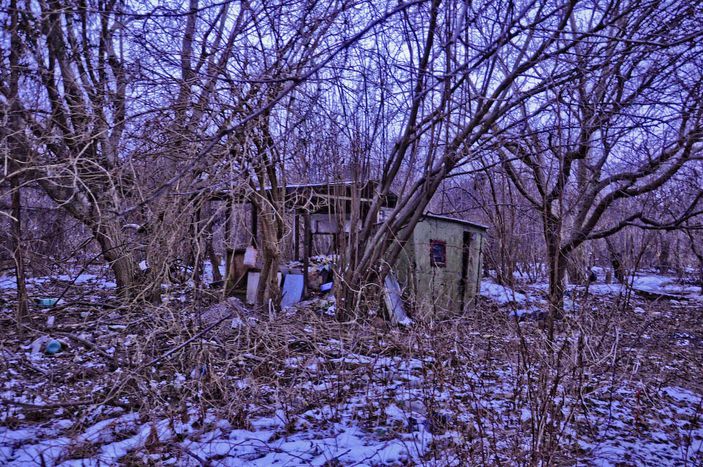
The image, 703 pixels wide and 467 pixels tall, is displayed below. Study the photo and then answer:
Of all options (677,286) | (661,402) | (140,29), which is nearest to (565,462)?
(661,402)

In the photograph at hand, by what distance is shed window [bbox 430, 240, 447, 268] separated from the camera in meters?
8.59

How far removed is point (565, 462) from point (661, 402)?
5.98 ft

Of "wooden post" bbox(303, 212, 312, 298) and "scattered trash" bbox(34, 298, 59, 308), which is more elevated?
"wooden post" bbox(303, 212, 312, 298)

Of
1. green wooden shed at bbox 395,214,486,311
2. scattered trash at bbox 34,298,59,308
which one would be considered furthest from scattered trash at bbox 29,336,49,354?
green wooden shed at bbox 395,214,486,311

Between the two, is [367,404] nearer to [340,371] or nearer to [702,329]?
[340,371]

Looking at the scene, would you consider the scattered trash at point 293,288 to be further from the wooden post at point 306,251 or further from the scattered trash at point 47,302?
the scattered trash at point 47,302

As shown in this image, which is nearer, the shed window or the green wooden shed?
the green wooden shed

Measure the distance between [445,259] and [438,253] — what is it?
23 cm

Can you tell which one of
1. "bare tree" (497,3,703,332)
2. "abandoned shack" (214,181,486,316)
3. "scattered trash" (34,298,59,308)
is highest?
"bare tree" (497,3,703,332)

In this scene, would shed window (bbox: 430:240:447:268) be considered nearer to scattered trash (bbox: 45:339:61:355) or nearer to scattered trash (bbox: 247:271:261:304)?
scattered trash (bbox: 247:271:261:304)

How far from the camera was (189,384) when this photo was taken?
3729 millimetres

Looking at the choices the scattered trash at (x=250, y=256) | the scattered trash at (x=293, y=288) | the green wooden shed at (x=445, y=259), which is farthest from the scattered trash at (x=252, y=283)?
the green wooden shed at (x=445, y=259)

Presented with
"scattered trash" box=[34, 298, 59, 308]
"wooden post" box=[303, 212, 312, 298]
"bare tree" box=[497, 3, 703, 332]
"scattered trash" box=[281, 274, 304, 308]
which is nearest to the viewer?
"bare tree" box=[497, 3, 703, 332]

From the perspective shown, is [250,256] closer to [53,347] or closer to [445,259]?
[445,259]
